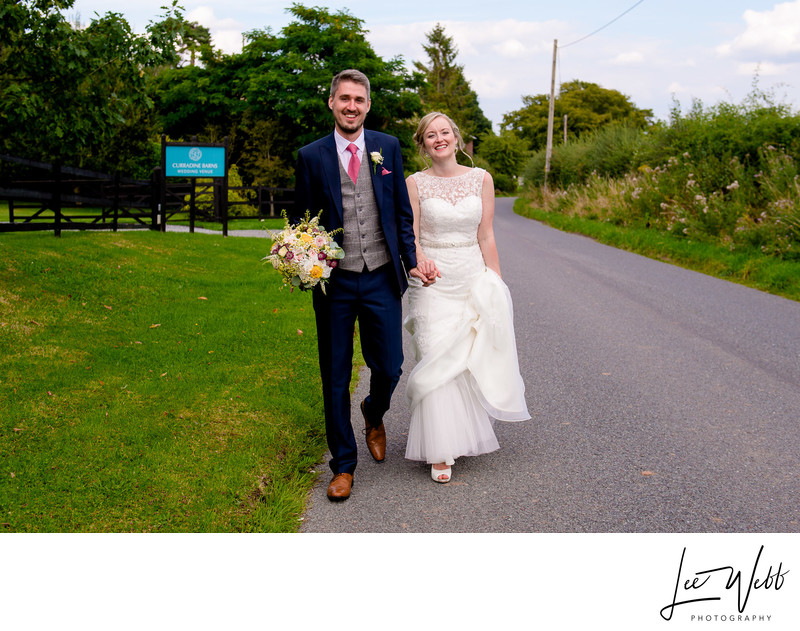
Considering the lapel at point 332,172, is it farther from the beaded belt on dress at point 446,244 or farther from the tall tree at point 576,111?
the tall tree at point 576,111

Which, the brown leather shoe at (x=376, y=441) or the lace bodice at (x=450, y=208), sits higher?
the lace bodice at (x=450, y=208)

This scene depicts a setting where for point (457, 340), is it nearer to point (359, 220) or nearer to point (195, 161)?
point (359, 220)

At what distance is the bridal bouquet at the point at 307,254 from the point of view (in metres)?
4.18

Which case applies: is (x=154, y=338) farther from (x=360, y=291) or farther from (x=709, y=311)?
(x=709, y=311)

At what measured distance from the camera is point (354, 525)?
4.05 meters

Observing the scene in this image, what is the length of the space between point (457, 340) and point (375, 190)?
3.81 feet

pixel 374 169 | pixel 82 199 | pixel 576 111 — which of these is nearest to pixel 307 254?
pixel 374 169

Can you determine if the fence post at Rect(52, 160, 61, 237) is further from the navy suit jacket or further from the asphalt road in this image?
the navy suit jacket

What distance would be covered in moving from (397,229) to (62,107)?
21.2 feet

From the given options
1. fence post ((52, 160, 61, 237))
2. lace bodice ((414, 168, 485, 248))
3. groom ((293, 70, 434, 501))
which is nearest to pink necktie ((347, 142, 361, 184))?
groom ((293, 70, 434, 501))

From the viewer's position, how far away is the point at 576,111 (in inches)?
3351

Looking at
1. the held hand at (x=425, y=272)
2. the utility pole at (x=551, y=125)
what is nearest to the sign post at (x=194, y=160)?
the held hand at (x=425, y=272)

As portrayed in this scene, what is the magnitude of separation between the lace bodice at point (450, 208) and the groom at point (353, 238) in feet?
1.97

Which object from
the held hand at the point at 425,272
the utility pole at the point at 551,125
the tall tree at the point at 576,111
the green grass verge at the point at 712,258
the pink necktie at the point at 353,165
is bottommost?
the green grass verge at the point at 712,258
